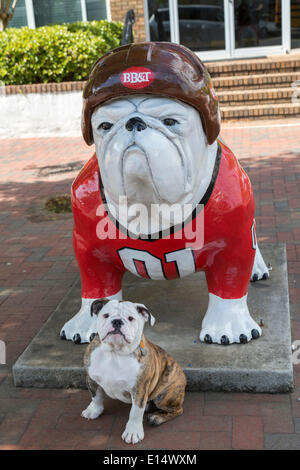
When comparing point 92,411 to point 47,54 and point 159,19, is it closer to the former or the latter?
point 47,54

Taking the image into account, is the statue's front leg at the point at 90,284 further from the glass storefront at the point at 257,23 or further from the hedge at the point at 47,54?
the glass storefront at the point at 257,23

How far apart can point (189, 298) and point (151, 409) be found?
125 cm

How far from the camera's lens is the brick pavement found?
3115 mm

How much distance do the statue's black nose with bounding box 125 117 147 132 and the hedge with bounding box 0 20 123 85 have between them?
9.31 meters

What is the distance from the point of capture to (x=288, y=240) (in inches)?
228

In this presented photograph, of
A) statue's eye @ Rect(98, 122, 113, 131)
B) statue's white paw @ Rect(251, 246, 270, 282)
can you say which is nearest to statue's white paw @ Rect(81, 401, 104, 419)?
statue's eye @ Rect(98, 122, 113, 131)

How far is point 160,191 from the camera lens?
2.99 m

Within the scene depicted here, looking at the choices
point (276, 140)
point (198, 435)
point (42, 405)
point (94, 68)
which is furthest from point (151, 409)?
point (276, 140)

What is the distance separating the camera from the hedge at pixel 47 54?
38.2 ft

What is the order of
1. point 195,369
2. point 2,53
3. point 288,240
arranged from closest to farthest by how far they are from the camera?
1. point 195,369
2. point 288,240
3. point 2,53

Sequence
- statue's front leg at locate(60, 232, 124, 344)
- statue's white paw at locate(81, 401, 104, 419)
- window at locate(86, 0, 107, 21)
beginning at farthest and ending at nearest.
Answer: window at locate(86, 0, 107, 21), statue's front leg at locate(60, 232, 124, 344), statue's white paw at locate(81, 401, 104, 419)

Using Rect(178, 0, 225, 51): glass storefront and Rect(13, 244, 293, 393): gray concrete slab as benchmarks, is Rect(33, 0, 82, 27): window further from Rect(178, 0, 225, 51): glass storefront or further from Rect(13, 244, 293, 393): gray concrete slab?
Rect(13, 244, 293, 393): gray concrete slab

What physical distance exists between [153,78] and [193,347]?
1684mm
